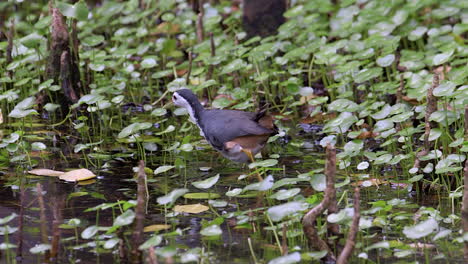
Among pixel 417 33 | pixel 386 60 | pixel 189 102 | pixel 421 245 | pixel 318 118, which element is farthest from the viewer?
pixel 417 33

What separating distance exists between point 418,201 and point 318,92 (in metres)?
2.32

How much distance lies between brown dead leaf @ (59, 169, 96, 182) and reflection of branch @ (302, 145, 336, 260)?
179cm

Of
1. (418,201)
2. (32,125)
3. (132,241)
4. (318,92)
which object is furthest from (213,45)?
(132,241)

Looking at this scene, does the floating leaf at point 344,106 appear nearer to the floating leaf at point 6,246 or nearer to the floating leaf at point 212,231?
the floating leaf at point 212,231

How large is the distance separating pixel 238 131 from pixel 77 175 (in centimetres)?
98

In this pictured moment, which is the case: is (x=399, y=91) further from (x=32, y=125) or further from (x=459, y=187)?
(x=32, y=125)

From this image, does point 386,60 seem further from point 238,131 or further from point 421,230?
point 421,230

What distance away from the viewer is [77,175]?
4578mm

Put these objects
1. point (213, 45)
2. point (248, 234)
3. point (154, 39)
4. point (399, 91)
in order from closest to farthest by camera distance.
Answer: point (248, 234) < point (399, 91) < point (213, 45) < point (154, 39)

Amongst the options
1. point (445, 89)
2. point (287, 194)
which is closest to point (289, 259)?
point (287, 194)

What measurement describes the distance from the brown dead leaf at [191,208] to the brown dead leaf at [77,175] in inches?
31.3

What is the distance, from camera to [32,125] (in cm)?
559

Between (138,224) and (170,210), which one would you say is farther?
(170,210)

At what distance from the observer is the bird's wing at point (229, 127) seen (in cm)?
451
